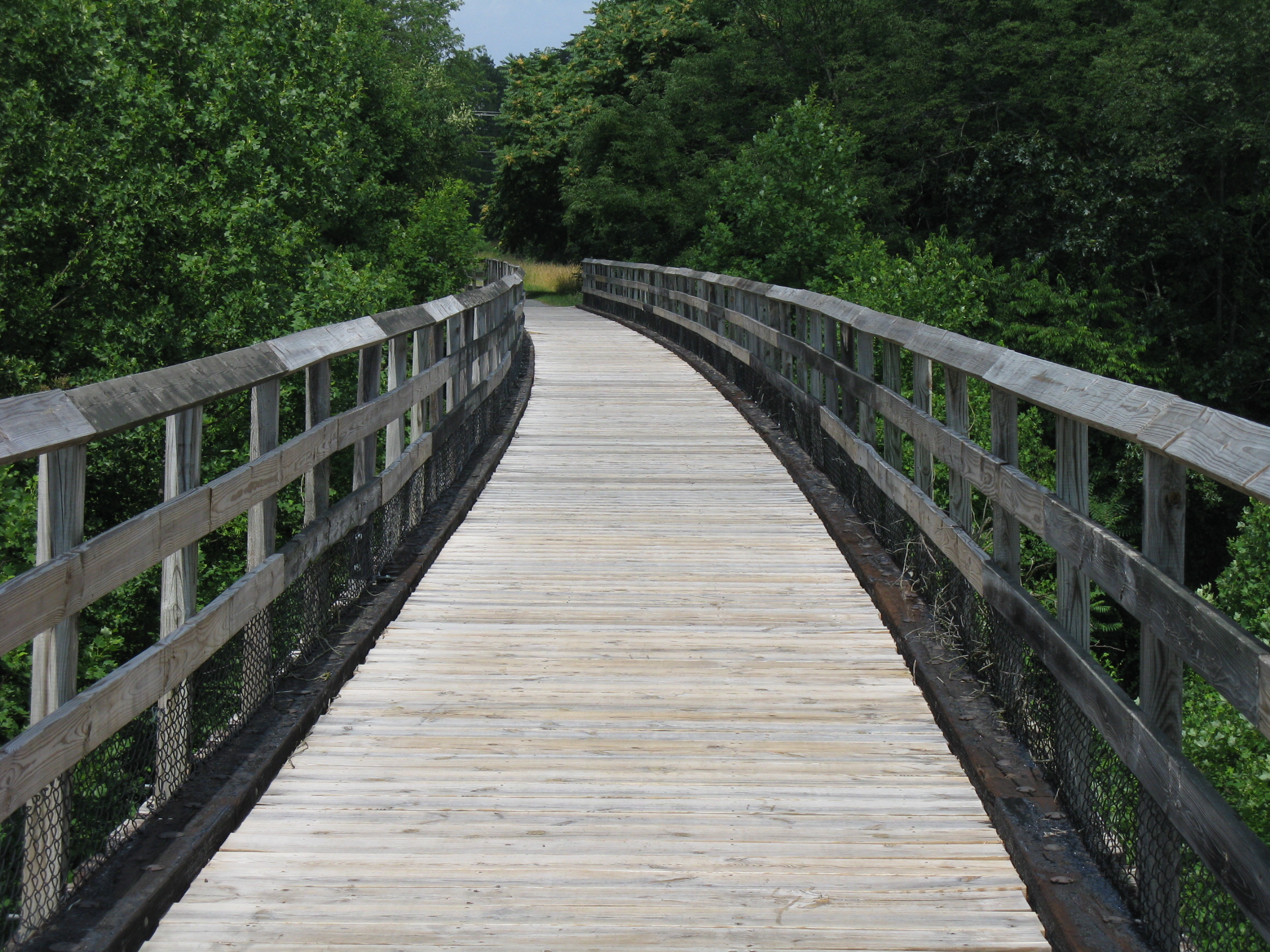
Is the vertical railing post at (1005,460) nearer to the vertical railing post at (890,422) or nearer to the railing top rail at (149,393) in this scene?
the vertical railing post at (890,422)

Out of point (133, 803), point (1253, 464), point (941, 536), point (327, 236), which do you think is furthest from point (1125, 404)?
point (327, 236)

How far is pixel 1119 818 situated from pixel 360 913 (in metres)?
1.84

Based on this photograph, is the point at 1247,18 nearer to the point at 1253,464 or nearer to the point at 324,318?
the point at 324,318

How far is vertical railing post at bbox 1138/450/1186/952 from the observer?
2947 mm

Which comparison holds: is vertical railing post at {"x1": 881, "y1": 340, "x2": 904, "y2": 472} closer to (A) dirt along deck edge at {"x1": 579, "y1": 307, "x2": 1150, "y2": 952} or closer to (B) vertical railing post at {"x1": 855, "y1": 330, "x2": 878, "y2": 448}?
(B) vertical railing post at {"x1": 855, "y1": 330, "x2": 878, "y2": 448}

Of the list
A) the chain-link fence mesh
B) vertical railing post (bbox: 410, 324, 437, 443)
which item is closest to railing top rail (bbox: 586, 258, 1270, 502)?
the chain-link fence mesh

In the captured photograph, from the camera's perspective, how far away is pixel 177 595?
12.3 feet

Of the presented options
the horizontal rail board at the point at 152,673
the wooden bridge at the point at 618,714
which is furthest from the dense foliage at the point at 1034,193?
the horizontal rail board at the point at 152,673

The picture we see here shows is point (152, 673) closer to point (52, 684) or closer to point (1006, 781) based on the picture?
point (52, 684)

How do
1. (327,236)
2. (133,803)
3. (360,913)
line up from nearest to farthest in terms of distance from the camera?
(360,913) → (133,803) → (327,236)

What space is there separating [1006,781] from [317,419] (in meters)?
2.80

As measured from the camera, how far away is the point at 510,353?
529 inches

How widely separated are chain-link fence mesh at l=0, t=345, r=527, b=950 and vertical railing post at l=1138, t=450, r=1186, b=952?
2.33 metres

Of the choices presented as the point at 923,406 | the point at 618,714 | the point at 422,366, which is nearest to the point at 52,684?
the point at 618,714
